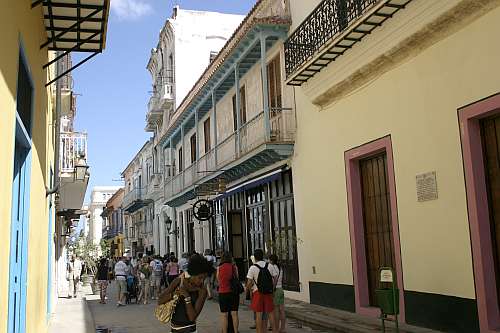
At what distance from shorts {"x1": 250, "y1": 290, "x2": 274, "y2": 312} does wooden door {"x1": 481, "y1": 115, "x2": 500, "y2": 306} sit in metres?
3.40

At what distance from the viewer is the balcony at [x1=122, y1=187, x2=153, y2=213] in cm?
3751

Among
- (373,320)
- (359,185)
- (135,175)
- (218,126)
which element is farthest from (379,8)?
(135,175)

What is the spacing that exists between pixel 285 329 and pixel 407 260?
106 inches

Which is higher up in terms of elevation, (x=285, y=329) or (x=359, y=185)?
(x=359, y=185)

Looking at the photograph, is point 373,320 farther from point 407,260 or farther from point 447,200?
point 447,200

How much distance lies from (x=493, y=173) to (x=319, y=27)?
5.32 m

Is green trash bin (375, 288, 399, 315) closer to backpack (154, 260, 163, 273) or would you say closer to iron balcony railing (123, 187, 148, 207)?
backpack (154, 260, 163, 273)

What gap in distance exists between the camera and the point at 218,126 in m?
21.4

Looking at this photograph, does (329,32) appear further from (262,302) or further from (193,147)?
(193,147)

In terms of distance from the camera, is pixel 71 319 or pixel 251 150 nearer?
A: pixel 71 319

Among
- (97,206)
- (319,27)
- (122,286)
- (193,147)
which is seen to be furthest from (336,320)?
(97,206)

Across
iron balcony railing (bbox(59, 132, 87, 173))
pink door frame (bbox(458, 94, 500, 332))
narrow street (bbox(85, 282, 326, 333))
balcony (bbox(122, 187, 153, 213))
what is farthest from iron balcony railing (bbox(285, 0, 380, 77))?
balcony (bbox(122, 187, 153, 213))

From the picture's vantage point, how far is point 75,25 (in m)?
6.12

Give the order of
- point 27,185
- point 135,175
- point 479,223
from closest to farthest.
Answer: point 27,185, point 479,223, point 135,175
